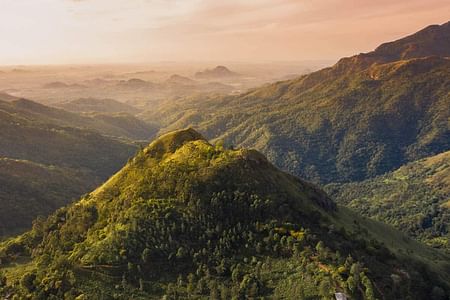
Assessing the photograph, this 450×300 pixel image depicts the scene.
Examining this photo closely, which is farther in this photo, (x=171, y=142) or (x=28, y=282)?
(x=171, y=142)

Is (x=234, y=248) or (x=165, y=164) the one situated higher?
(x=165, y=164)

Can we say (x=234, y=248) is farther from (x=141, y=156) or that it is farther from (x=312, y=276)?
(x=141, y=156)

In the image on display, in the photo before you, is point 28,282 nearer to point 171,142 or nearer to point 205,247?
point 205,247

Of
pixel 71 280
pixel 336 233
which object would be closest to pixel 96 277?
pixel 71 280

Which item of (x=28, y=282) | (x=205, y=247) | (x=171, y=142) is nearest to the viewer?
(x=28, y=282)

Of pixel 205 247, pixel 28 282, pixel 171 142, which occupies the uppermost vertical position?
pixel 171 142

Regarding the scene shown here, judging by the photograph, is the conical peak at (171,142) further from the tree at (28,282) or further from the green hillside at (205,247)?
the tree at (28,282)

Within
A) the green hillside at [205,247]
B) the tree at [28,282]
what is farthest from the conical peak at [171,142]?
the tree at [28,282]

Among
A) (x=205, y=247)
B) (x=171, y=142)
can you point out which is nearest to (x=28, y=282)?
(x=205, y=247)

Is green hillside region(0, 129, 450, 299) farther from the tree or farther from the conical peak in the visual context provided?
the conical peak

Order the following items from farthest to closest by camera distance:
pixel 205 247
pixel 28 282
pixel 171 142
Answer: pixel 171 142 < pixel 205 247 < pixel 28 282
